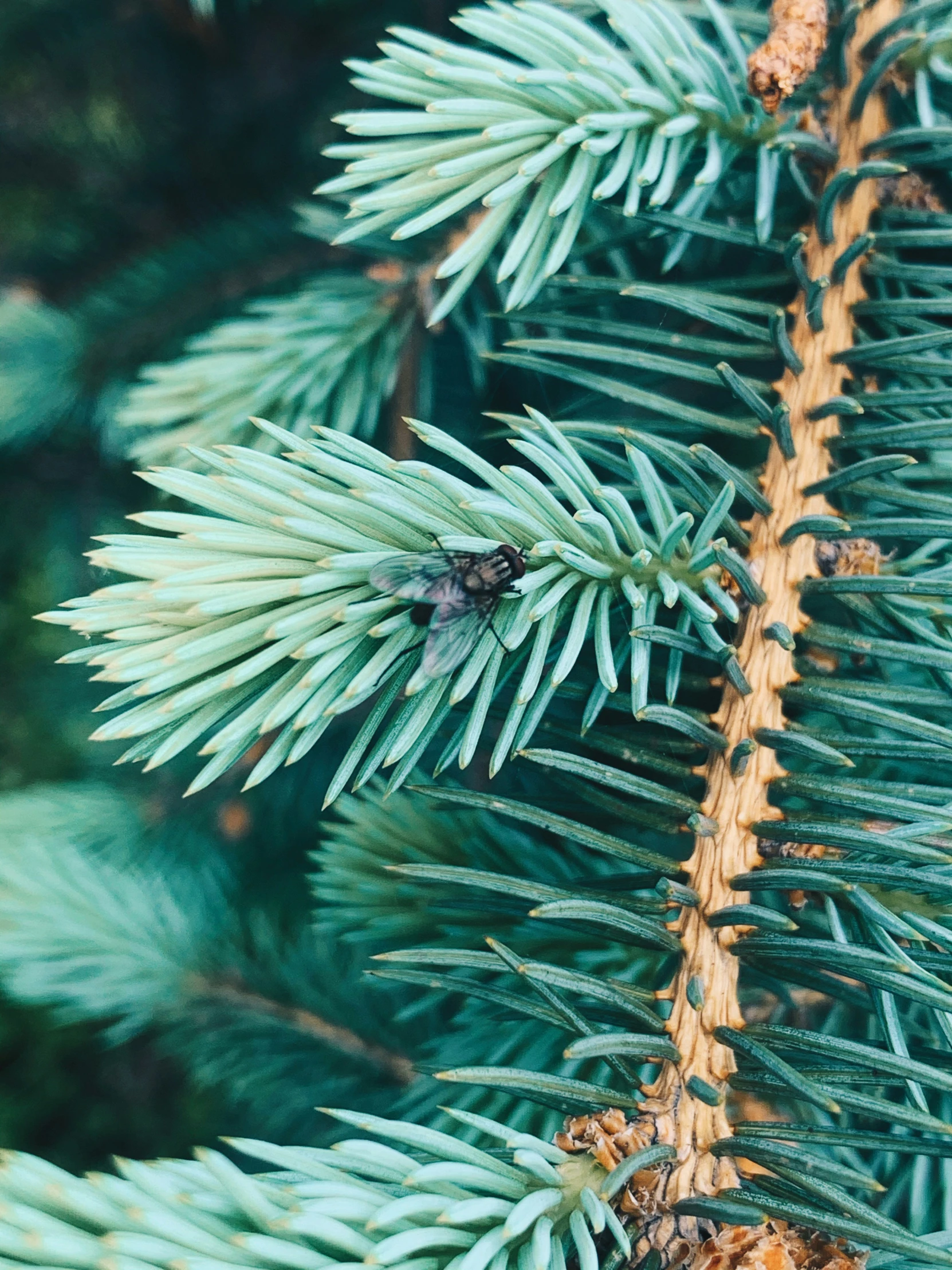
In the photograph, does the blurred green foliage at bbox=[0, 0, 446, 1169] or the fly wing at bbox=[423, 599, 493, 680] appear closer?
the fly wing at bbox=[423, 599, 493, 680]

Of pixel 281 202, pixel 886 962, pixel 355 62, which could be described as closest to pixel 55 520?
pixel 281 202

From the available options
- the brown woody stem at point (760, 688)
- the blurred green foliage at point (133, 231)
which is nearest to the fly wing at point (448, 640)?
the brown woody stem at point (760, 688)

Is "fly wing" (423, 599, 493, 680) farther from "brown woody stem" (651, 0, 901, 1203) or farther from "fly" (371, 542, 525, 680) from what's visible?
"brown woody stem" (651, 0, 901, 1203)

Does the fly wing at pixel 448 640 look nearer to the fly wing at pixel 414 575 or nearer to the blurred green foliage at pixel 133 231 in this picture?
the fly wing at pixel 414 575

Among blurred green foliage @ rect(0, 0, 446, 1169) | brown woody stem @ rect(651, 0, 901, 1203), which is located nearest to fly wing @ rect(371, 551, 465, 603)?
brown woody stem @ rect(651, 0, 901, 1203)

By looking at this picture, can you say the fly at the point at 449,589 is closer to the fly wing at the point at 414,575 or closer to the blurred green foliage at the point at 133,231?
the fly wing at the point at 414,575

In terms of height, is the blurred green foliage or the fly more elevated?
the blurred green foliage

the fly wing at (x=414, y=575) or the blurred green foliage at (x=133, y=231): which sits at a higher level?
the blurred green foliage at (x=133, y=231)

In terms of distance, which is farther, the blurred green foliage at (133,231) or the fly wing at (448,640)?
the blurred green foliage at (133,231)
